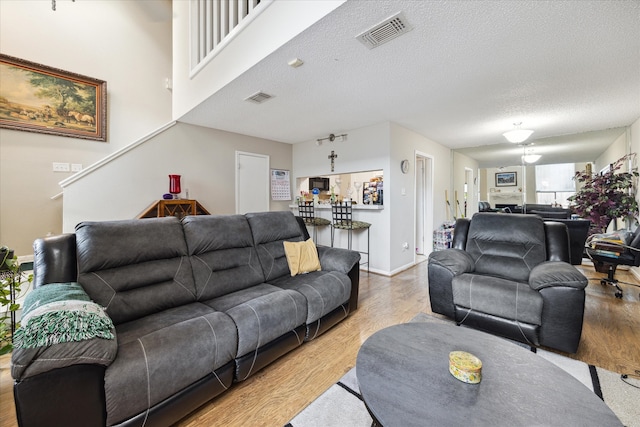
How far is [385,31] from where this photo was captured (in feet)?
5.93

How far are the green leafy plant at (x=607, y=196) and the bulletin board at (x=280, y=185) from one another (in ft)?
17.4

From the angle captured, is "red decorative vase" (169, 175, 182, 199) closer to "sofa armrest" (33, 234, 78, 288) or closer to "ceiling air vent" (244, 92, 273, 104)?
"ceiling air vent" (244, 92, 273, 104)

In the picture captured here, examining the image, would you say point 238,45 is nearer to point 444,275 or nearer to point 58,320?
point 58,320

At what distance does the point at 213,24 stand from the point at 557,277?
Result: 444cm

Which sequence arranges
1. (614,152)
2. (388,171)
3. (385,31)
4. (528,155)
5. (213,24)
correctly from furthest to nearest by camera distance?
(528,155), (614,152), (388,171), (213,24), (385,31)

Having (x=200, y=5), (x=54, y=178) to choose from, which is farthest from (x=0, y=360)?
(x=200, y=5)

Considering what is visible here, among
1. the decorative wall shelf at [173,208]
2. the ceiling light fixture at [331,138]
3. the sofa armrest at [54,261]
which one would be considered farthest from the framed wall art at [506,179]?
the sofa armrest at [54,261]

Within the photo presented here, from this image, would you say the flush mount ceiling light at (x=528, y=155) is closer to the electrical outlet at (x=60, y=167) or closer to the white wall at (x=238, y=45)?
the white wall at (x=238, y=45)

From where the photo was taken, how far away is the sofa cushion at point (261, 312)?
162cm

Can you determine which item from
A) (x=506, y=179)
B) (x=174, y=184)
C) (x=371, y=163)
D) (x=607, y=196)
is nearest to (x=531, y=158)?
(x=506, y=179)

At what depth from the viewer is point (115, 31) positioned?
168 inches

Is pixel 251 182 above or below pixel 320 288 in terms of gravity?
above

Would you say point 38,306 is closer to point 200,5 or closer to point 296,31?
point 296,31

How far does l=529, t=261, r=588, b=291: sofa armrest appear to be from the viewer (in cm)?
183
